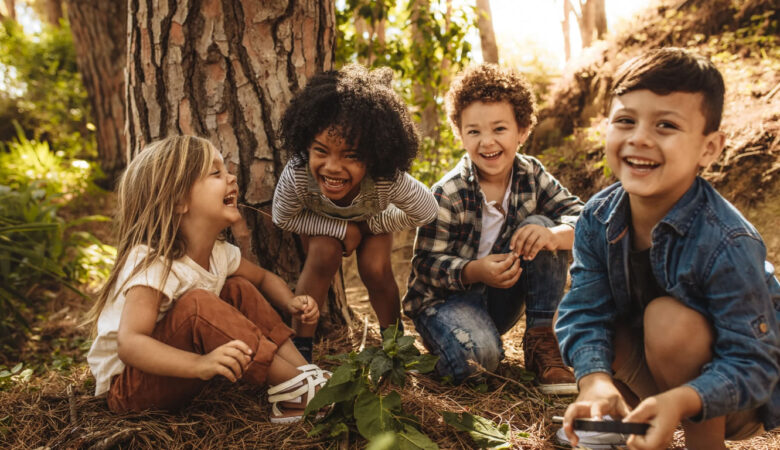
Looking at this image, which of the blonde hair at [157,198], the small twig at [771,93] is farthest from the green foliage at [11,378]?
the small twig at [771,93]

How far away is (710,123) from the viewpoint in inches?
59.3

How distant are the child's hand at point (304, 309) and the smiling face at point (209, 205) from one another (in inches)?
16.3

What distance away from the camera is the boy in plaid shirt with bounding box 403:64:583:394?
2346mm

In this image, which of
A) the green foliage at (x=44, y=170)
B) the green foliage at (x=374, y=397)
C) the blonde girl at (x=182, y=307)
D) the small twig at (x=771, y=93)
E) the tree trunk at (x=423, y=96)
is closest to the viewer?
the green foliage at (x=374, y=397)

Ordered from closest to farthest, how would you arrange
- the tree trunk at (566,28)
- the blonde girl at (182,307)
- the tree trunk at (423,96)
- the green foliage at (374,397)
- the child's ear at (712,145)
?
the child's ear at (712,145) < the green foliage at (374,397) < the blonde girl at (182,307) < the tree trunk at (423,96) < the tree trunk at (566,28)

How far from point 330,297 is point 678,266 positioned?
170cm

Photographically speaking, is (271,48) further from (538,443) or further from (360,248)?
(538,443)

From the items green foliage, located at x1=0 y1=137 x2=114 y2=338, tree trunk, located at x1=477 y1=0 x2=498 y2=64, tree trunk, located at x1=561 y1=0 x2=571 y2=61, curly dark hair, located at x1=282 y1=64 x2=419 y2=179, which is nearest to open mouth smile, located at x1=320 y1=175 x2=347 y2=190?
curly dark hair, located at x1=282 y1=64 x2=419 y2=179

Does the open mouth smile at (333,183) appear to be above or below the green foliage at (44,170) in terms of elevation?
below

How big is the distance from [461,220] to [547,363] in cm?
72

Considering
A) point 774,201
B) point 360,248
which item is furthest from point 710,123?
point 774,201

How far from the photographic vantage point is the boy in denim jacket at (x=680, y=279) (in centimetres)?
138

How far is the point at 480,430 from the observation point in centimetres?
179

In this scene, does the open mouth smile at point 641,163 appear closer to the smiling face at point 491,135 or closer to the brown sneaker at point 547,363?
the smiling face at point 491,135
